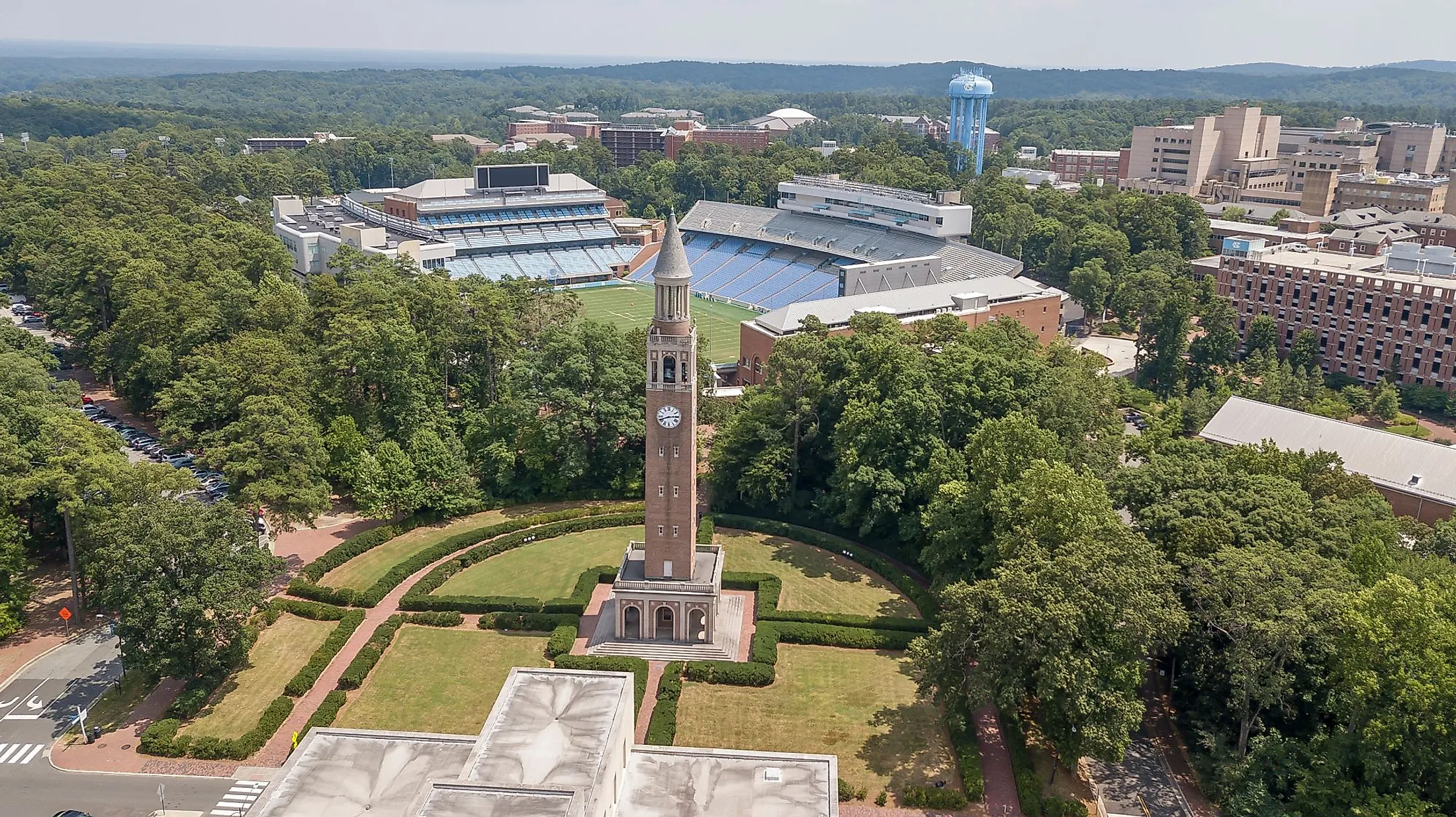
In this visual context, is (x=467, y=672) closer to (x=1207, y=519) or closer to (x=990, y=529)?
(x=990, y=529)

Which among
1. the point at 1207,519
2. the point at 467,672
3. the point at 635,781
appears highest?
the point at 1207,519

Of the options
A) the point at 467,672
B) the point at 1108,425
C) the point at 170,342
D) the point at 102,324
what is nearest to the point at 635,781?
the point at 467,672

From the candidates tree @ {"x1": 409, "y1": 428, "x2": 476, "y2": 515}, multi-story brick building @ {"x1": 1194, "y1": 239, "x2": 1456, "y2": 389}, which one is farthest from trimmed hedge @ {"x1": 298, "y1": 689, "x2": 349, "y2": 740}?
multi-story brick building @ {"x1": 1194, "y1": 239, "x2": 1456, "y2": 389}

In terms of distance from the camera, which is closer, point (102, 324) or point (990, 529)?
point (990, 529)

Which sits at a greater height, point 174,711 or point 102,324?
point 102,324

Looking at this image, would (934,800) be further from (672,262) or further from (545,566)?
(545,566)

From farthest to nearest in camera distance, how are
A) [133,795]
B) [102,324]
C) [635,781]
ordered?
[102,324] → [133,795] → [635,781]

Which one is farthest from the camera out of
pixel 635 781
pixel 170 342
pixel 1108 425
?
pixel 170 342
